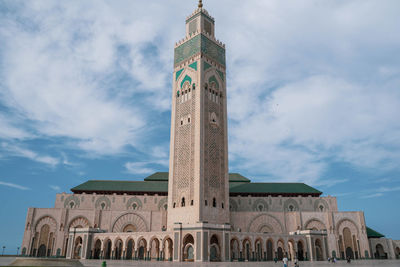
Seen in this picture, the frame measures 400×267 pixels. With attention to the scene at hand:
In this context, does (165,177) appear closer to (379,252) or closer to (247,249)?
(247,249)

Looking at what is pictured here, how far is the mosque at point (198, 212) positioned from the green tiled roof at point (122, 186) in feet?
0.41

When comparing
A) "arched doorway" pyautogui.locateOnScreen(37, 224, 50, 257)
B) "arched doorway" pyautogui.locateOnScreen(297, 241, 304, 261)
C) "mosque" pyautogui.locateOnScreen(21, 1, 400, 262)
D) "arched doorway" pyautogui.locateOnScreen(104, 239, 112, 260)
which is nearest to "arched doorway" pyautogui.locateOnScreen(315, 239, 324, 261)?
"mosque" pyautogui.locateOnScreen(21, 1, 400, 262)

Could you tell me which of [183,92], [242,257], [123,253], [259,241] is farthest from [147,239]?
[183,92]

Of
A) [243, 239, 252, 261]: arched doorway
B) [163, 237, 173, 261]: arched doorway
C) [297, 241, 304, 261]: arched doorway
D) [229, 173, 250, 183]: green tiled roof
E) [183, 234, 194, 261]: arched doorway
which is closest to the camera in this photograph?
[183, 234, 194, 261]: arched doorway

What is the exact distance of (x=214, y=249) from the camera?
27.9 m

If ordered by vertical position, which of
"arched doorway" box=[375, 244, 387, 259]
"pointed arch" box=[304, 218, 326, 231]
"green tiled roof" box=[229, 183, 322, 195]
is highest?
"green tiled roof" box=[229, 183, 322, 195]

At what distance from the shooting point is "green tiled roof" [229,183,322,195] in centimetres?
4038

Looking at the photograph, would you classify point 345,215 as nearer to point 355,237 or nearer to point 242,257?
point 355,237

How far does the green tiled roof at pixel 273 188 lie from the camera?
40375 mm

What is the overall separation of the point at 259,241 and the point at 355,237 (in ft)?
38.6

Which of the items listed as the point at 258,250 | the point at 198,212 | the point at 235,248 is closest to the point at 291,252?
the point at 258,250

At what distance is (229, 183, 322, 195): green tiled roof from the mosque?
13cm

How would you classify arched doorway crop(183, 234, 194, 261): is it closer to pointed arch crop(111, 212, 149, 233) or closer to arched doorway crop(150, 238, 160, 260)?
arched doorway crop(150, 238, 160, 260)

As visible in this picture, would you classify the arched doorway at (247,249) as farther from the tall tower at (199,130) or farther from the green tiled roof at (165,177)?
the green tiled roof at (165,177)
